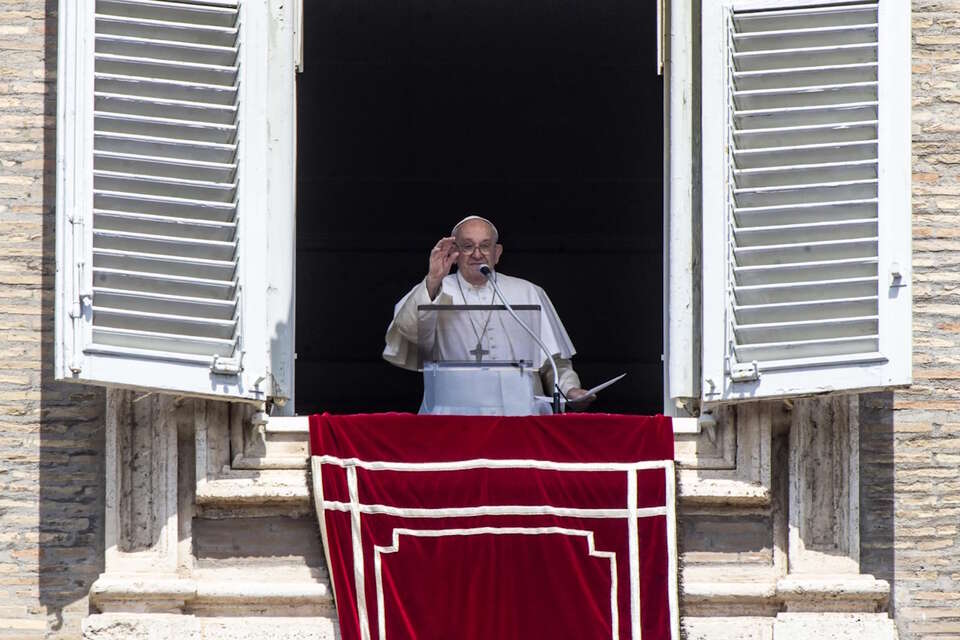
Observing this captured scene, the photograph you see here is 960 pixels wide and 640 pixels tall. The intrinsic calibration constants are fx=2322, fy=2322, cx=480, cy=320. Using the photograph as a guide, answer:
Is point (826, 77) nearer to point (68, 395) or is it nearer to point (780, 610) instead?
point (780, 610)

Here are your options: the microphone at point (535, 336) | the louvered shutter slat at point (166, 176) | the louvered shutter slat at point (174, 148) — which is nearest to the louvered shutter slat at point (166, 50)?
the louvered shutter slat at point (166, 176)

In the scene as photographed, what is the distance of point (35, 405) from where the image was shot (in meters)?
7.64

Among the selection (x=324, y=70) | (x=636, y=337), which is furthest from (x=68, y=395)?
(x=636, y=337)

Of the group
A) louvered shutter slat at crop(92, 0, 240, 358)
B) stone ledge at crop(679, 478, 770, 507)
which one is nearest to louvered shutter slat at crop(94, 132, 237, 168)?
louvered shutter slat at crop(92, 0, 240, 358)

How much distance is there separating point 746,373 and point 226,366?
1.61 meters

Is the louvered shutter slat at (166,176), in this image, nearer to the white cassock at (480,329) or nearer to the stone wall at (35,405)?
the stone wall at (35,405)

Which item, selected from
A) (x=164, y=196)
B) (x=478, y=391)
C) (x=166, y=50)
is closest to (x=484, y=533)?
(x=478, y=391)

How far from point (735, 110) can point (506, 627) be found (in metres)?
1.78

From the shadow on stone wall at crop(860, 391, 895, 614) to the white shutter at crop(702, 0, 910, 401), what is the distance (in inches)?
19.1

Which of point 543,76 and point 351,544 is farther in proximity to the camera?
point 543,76

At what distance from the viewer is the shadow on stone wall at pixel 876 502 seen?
297 inches

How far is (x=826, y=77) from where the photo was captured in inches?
289

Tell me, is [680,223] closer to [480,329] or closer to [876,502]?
[480,329]

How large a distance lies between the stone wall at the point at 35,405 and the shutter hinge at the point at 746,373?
208 cm
